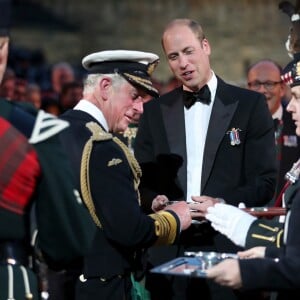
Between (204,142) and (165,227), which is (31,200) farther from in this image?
(204,142)

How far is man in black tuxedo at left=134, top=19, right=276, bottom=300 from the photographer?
6590 millimetres

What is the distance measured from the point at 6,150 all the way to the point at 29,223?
300mm

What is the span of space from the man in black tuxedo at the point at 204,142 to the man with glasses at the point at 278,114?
1.30 m

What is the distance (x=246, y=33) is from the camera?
919 inches

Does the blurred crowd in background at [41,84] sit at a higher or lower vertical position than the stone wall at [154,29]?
lower

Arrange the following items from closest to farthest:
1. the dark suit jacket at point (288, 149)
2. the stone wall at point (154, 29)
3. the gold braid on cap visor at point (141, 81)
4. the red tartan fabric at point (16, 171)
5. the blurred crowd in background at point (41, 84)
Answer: the red tartan fabric at point (16, 171) → the gold braid on cap visor at point (141, 81) → the dark suit jacket at point (288, 149) → the blurred crowd in background at point (41, 84) → the stone wall at point (154, 29)

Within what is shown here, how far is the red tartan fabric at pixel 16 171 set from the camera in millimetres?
4547

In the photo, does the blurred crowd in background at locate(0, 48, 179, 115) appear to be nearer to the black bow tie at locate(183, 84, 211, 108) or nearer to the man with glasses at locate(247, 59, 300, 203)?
the black bow tie at locate(183, 84, 211, 108)

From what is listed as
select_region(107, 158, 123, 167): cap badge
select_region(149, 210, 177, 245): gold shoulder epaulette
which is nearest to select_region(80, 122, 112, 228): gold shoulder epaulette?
select_region(107, 158, 123, 167): cap badge

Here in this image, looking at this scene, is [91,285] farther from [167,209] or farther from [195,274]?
[195,274]

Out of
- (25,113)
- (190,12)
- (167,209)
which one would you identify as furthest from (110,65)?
(190,12)

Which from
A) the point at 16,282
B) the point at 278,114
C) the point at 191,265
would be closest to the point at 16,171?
the point at 16,282

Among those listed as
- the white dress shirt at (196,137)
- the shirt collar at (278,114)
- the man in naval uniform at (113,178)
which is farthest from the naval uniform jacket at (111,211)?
the shirt collar at (278,114)

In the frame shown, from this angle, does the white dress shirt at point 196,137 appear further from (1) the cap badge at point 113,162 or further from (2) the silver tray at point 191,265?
(2) the silver tray at point 191,265
